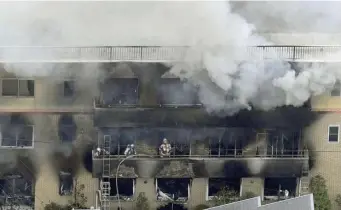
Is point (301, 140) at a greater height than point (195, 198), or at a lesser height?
greater

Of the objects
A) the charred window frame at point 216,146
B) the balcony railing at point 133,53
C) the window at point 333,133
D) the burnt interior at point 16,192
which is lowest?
the burnt interior at point 16,192

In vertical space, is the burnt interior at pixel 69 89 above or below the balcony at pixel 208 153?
above

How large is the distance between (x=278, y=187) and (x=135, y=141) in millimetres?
3313

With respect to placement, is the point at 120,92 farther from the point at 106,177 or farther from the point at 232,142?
the point at 232,142

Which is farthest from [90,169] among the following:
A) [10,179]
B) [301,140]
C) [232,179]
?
[301,140]

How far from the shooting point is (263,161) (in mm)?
16469

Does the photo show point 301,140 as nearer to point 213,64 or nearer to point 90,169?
point 213,64

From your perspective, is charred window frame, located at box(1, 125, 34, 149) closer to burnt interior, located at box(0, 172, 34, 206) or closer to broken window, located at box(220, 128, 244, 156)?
burnt interior, located at box(0, 172, 34, 206)

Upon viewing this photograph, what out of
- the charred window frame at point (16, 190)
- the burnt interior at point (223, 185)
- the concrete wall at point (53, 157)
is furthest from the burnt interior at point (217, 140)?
the charred window frame at point (16, 190)

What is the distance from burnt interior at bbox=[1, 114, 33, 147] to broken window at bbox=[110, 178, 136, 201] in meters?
1.99

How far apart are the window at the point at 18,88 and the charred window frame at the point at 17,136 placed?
0.71m

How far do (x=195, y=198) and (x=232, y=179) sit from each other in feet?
2.95

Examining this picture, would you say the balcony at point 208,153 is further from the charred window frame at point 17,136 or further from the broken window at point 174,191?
the charred window frame at point 17,136

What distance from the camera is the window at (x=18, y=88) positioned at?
53.4ft
